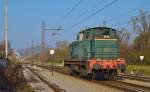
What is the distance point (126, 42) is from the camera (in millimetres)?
90562

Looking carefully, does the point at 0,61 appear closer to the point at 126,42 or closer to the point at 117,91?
the point at 117,91

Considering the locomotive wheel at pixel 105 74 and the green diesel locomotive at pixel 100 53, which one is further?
the locomotive wheel at pixel 105 74

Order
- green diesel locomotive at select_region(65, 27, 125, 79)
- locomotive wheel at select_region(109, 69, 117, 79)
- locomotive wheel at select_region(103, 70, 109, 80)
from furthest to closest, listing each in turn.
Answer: locomotive wheel at select_region(103, 70, 109, 80)
locomotive wheel at select_region(109, 69, 117, 79)
green diesel locomotive at select_region(65, 27, 125, 79)

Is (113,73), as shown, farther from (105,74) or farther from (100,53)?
(100,53)

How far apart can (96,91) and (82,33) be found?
42.9 ft

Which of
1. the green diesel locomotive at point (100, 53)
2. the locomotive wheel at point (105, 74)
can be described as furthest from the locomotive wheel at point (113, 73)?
the locomotive wheel at point (105, 74)

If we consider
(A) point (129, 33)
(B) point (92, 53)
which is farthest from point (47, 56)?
(B) point (92, 53)

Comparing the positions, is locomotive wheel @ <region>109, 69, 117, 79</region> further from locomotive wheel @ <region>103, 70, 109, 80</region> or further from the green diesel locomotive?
locomotive wheel @ <region>103, 70, 109, 80</region>

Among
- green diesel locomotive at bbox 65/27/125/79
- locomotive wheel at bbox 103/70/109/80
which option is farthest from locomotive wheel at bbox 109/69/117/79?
locomotive wheel at bbox 103/70/109/80

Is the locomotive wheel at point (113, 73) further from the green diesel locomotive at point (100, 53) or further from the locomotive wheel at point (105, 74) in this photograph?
the locomotive wheel at point (105, 74)

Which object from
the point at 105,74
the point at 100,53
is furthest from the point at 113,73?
the point at 100,53

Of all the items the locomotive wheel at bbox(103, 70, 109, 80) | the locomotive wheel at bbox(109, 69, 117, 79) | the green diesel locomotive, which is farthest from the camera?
the locomotive wheel at bbox(103, 70, 109, 80)

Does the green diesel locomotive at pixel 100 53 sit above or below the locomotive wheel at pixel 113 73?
above

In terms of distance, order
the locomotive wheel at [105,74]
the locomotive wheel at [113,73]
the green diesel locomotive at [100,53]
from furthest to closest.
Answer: the locomotive wheel at [105,74]
the locomotive wheel at [113,73]
the green diesel locomotive at [100,53]
